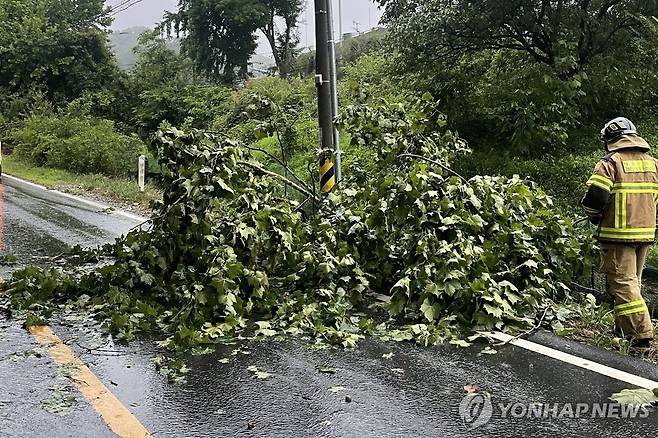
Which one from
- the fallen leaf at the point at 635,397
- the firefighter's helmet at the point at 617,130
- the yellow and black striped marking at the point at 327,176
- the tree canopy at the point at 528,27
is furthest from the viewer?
the tree canopy at the point at 528,27

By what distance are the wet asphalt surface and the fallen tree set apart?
300 millimetres

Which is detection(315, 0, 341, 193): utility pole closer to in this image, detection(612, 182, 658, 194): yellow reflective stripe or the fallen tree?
the fallen tree

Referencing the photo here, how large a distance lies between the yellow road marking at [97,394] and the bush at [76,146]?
15.5 meters

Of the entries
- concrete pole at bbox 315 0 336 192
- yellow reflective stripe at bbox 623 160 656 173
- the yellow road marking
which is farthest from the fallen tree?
concrete pole at bbox 315 0 336 192

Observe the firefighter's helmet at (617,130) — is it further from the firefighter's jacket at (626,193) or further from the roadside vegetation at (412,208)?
the roadside vegetation at (412,208)

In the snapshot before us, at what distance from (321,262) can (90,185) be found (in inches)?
463

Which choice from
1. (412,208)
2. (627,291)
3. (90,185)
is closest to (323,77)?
(412,208)

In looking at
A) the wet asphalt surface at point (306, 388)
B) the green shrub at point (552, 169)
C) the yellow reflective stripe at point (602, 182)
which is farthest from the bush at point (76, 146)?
the yellow reflective stripe at point (602, 182)

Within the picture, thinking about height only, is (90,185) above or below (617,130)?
below

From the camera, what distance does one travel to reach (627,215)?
16.1ft

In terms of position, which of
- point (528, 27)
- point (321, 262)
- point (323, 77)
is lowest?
point (321, 262)

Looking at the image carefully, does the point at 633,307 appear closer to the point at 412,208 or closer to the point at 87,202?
the point at 412,208

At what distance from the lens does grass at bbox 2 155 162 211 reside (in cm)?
1393

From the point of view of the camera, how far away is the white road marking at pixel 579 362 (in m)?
4.05
